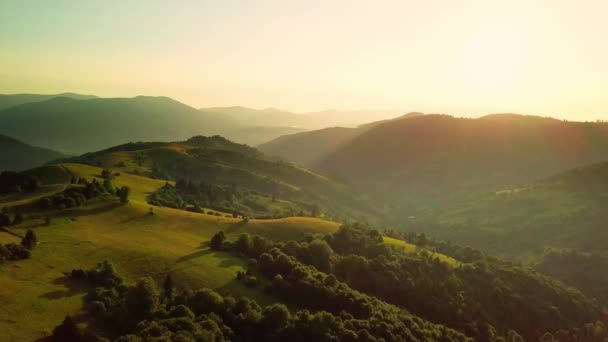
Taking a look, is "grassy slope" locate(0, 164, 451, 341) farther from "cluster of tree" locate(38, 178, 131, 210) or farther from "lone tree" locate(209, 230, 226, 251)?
"cluster of tree" locate(38, 178, 131, 210)

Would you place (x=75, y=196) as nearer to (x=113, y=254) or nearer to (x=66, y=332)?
(x=113, y=254)

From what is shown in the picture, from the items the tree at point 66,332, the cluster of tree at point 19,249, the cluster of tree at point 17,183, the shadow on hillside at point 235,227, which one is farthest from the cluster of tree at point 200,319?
the cluster of tree at point 17,183

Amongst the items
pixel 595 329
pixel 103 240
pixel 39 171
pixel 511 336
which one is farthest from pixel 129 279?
pixel 595 329

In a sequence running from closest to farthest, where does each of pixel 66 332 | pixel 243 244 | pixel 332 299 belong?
1. pixel 66 332
2. pixel 332 299
3. pixel 243 244

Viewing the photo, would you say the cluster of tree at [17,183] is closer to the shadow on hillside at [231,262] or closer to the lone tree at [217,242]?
the lone tree at [217,242]

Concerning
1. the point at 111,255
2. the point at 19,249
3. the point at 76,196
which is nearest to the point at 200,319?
the point at 111,255

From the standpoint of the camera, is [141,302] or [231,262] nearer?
[141,302]

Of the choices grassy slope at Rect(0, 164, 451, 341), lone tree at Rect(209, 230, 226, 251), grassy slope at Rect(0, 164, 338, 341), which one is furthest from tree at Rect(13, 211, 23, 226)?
lone tree at Rect(209, 230, 226, 251)
